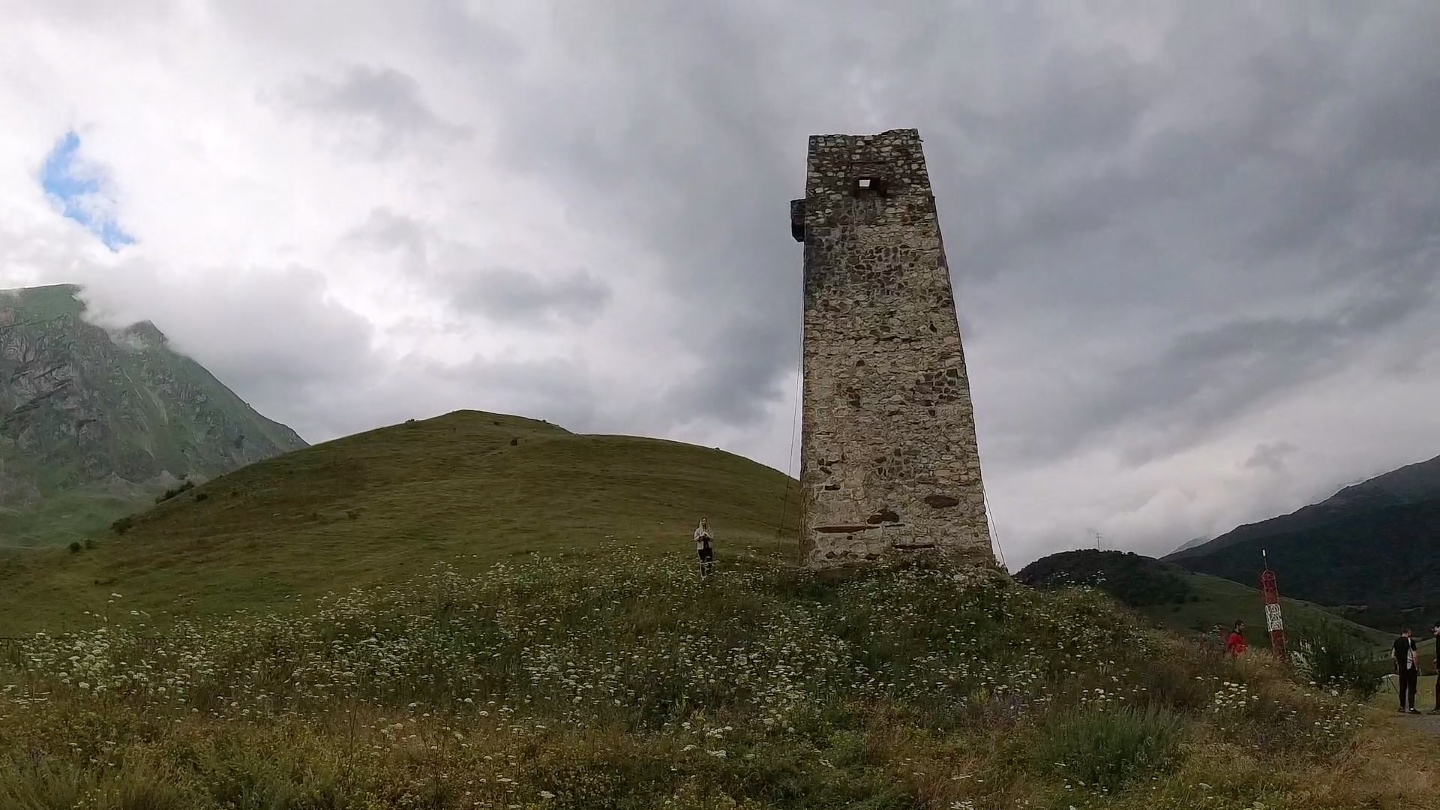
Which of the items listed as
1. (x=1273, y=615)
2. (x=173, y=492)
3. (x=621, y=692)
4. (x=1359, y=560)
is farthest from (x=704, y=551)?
(x=1359, y=560)

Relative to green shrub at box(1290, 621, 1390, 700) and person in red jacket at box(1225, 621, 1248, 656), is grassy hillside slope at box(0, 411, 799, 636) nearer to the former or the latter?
person in red jacket at box(1225, 621, 1248, 656)

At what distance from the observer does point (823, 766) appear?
28.4 ft

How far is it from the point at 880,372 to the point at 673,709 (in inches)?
422

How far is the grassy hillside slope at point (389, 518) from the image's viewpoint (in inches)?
786

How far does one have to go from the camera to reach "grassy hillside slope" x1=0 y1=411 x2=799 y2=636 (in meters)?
20.0

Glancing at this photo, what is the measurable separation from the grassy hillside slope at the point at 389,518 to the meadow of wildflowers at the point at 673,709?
3195 mm

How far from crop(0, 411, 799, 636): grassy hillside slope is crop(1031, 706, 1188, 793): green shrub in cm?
1190

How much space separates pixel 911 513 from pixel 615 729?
1080cm

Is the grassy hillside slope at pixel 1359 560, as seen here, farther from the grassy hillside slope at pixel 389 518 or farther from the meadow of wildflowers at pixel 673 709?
the meadow of wildflowers at pixel 673 709

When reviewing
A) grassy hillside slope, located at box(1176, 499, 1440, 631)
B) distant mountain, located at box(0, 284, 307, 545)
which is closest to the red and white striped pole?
grassy hillside slope, located at box(1176, 499, 1440, 631)

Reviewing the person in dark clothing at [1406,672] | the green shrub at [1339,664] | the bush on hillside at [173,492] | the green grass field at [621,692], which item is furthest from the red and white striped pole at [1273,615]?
the bush on hillside at [173,492]

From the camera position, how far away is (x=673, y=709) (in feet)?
34.8

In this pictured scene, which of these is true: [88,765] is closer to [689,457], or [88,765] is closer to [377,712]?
[377,712]

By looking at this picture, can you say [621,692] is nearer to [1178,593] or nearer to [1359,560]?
[1178,593]
